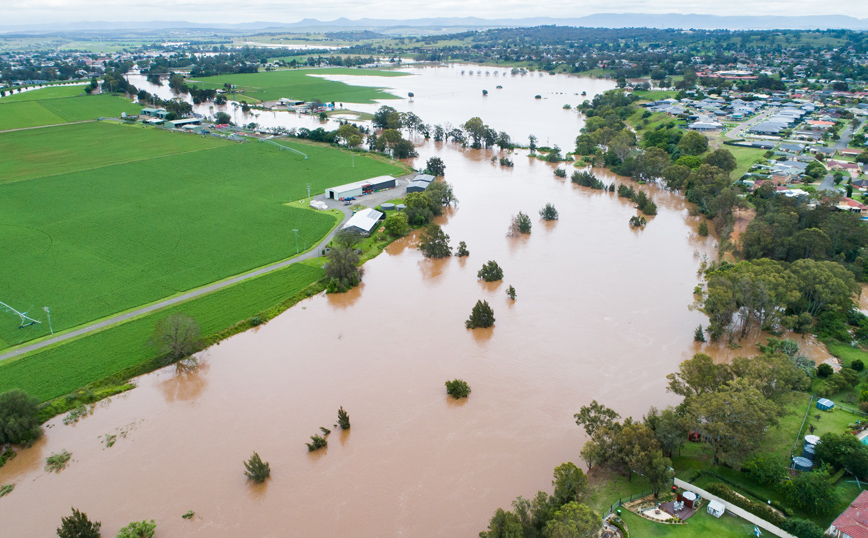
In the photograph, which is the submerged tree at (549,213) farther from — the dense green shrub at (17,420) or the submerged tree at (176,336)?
the dense green shrub at (17,420)

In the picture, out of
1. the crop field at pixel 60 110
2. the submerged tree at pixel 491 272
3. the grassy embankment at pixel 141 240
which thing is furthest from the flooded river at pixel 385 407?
the crop field at pixel 60 110

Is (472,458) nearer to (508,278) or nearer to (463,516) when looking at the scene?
(463,516)

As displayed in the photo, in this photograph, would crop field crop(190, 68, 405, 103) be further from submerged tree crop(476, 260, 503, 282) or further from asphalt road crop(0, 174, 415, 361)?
submerged tree crop(476, 260, 503, 282)

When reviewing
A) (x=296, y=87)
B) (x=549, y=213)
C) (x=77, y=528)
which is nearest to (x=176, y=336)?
(x=77, y=528)

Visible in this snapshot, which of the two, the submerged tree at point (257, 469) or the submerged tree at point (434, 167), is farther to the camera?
the submerged tree at point (434, 167)

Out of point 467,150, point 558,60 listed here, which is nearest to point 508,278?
point 467,150

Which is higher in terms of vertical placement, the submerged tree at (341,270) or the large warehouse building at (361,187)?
the large warehouse building at (361,187)
